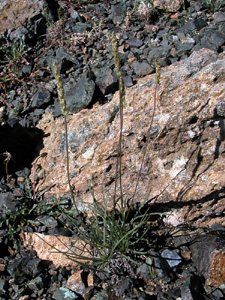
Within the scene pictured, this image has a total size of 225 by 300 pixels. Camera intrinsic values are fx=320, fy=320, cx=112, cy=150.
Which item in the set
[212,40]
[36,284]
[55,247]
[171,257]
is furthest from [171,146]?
[36,284]

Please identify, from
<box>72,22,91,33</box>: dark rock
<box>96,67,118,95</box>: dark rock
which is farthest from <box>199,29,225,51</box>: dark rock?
<box>72,22,91,33</box>: dark rock

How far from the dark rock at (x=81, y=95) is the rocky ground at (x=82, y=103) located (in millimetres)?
14

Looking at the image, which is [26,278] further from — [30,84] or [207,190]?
[30,84]

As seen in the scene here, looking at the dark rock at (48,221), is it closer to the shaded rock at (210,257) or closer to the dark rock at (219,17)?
the shaded rock at (210,257)

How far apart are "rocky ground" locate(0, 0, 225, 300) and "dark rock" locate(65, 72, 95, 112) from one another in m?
0.01

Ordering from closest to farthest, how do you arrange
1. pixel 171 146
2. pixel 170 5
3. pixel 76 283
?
pixel 76 283, pixel 171 146, pixel 170 5

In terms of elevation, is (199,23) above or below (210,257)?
above

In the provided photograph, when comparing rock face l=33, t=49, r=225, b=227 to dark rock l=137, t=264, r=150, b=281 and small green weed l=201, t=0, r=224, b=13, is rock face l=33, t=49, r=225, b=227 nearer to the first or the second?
dark rock l=137, t=264, r=150, b=281

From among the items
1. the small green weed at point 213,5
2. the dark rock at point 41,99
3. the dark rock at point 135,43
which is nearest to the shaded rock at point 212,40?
the small green weed at point 213,5

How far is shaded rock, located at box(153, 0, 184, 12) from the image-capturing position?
565cm

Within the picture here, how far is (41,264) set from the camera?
3.44 metres

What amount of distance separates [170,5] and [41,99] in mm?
2883

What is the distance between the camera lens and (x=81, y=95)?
4316mm

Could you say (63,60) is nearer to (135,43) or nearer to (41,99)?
(41,99)
